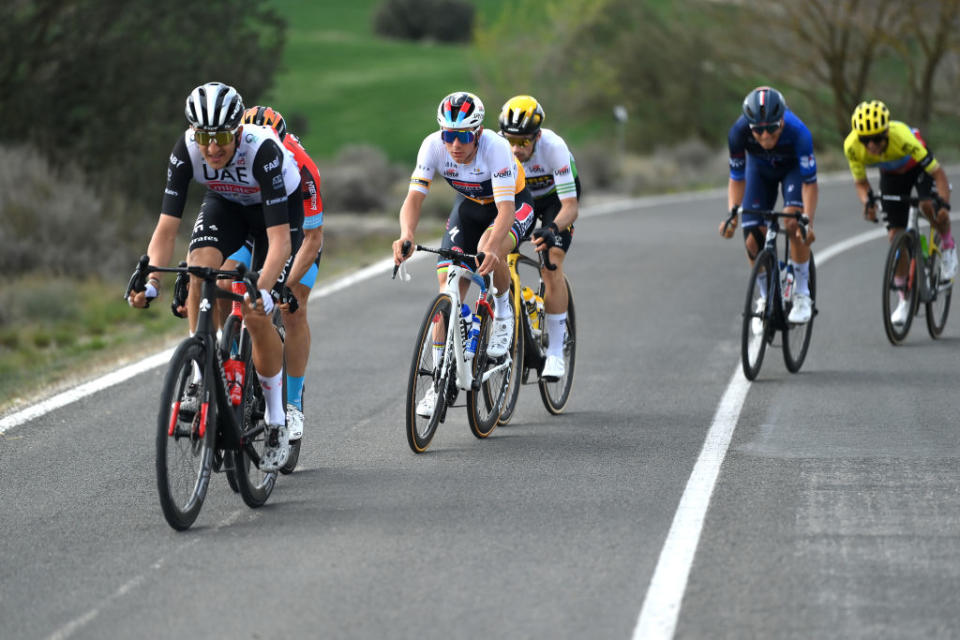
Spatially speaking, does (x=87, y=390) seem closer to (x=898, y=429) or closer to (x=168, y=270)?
(x=168, y=270)

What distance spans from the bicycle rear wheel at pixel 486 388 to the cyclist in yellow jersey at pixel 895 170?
13.4 feet

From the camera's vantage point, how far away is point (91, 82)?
22203 millimetres

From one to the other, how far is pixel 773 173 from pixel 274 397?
5170 mm

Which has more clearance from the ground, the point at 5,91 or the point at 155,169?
the point at 5,91

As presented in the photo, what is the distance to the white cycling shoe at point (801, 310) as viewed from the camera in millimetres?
10195

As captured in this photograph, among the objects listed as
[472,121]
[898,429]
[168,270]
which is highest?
[472,121]

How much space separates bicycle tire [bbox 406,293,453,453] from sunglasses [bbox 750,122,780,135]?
331 centimetres

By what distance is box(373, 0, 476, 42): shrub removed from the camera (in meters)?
113

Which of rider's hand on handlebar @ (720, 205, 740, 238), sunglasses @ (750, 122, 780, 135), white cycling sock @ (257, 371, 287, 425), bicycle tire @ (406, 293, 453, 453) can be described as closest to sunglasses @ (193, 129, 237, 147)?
white cycling sock @ (257, 371, 287, 425)

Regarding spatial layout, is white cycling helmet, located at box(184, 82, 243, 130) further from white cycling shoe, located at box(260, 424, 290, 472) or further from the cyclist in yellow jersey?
the cyclist in yellow jersey

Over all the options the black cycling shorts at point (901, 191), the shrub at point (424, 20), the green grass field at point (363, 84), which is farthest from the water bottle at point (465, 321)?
the shrub at point (424, 20)

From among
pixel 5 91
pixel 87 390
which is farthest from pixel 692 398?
pixel 5 91

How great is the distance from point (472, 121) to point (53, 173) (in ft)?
47.2

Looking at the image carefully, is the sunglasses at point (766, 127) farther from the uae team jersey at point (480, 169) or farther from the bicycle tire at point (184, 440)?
the bicycle tire at point (184, 440)
